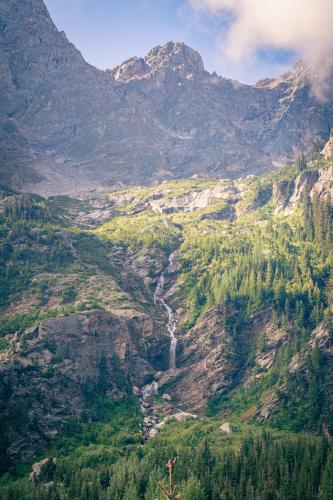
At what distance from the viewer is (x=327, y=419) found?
441 ft

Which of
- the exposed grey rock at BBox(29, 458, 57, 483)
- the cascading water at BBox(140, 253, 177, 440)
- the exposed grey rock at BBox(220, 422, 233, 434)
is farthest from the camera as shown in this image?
the cascading water at BBox(140, 253, 177, 440)

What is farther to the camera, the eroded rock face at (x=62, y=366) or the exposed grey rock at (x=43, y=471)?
the eroded rock face at (x=62, y=366)

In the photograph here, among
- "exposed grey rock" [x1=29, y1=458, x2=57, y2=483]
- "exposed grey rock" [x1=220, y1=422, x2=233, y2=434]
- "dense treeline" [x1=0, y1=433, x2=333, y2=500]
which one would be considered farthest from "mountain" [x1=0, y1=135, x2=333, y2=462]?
"dense treeline" [x1=0, y1=433, x2=333, y2=500]

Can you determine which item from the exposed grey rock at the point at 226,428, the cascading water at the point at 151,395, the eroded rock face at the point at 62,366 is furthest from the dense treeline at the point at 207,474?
the cascading water at the point at 151,395

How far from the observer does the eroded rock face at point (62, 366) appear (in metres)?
140

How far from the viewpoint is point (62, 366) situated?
157125 millimetres

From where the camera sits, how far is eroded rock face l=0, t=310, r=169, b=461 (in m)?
140

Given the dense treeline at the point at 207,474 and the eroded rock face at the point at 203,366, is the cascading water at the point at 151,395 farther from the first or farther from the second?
the dense treeline at the point at 207,474

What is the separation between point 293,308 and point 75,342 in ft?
221

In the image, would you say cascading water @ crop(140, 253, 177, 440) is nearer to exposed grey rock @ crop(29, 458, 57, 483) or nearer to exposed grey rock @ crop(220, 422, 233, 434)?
exposed grey rock @ crop(220, 422, 233, 434)

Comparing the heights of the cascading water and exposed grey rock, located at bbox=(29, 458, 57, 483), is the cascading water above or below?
above

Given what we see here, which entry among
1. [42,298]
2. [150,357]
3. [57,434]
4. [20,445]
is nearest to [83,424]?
[57,434]

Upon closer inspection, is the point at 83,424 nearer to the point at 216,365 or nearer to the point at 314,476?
the point at 216,365

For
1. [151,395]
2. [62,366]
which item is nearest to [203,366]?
[151,395]
